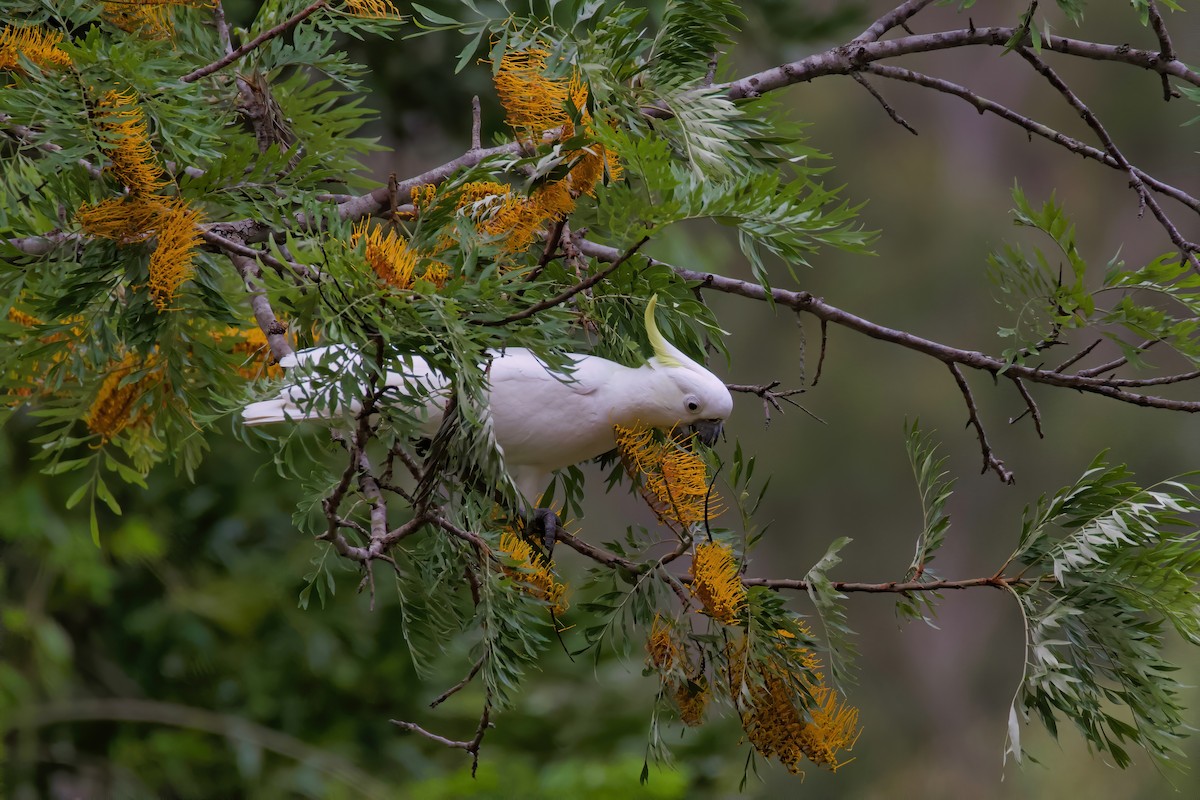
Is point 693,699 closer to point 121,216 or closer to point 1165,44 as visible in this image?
point 121,216

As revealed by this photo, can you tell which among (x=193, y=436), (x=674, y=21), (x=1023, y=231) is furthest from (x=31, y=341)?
(x=1023, y=231)

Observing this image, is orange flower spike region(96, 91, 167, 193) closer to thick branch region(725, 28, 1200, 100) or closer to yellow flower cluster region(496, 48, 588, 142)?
yellow flower cluster region(496, 48, 588, 142)

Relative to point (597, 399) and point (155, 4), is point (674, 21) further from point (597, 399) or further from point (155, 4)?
point (155, 4)

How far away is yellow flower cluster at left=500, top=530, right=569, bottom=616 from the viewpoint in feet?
2.45

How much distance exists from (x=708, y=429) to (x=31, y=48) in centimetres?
54

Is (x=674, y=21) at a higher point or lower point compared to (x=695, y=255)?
higher

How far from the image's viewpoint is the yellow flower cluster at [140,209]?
27.0 inches

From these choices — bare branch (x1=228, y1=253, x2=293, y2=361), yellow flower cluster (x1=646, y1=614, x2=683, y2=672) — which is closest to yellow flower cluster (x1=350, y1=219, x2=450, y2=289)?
bare branch (x1=228, y1=253, x2=293, y2=361)

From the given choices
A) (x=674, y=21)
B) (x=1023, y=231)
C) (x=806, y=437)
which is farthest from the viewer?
(x=806, y=437)

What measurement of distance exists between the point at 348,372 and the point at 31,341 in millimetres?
388

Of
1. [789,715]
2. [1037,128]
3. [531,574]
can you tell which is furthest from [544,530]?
[1037,128]

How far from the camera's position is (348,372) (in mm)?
627

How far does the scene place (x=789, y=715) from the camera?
0.75 meters

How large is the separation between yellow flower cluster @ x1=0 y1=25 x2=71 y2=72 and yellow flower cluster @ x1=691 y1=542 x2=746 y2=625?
0.51 meters
